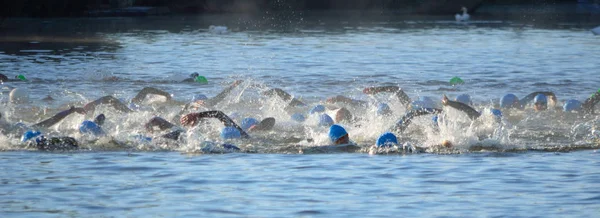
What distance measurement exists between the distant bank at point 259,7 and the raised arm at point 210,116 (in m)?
28.1

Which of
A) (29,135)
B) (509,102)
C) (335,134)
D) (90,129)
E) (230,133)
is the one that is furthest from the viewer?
(509,102)

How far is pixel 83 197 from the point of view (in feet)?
28.3

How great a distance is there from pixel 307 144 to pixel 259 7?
41207 mm

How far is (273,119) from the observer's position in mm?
13141

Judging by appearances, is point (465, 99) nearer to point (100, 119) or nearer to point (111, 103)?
point (111, 103)

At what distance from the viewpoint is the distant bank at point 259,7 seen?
140ft

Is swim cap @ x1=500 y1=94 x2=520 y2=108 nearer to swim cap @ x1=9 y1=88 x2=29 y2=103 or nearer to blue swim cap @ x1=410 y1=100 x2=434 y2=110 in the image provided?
blue swim cap @ x1=410 y1=100 x2=434 y2=110

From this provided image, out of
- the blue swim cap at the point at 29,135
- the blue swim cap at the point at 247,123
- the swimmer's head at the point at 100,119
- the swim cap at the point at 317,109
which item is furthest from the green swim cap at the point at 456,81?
the blue swim cap at the point at 29,135

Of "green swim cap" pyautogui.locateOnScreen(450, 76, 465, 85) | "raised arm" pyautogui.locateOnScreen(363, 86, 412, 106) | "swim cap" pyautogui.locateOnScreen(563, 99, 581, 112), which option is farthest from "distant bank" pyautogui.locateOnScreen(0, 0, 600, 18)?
"swim cap" pyautogui.locateOnScreen(563, 99, 581, 112)

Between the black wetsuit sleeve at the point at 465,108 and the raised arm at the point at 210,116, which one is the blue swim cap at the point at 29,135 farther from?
the black wetsuit sleeve at the point at 465,108

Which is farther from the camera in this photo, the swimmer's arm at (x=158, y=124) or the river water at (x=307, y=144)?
the swimmer's arm at (x=158, y=124)

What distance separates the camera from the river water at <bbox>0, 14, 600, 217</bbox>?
8.38 m

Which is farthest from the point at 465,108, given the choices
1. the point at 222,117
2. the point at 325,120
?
the point at 222,117

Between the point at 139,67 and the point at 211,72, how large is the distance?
1837mm
